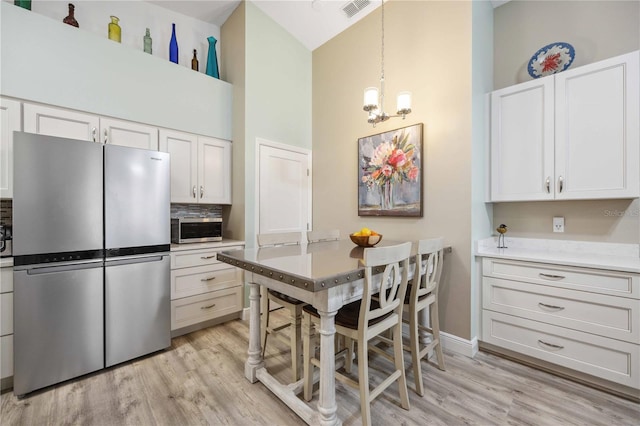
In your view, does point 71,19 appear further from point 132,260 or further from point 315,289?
point 315,289

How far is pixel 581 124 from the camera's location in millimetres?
2008

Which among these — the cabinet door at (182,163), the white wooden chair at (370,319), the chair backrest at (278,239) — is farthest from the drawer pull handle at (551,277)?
the cabinet door at (182,163)

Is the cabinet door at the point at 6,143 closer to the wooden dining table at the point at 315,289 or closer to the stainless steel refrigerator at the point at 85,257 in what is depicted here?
the stainless steel refrigerator at the point at 85,257

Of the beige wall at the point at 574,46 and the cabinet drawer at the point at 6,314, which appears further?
the beige wall at the point at 574,46

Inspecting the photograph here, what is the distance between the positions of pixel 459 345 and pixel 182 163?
10.5ft

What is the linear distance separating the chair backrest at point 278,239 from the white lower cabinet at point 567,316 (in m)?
1.65

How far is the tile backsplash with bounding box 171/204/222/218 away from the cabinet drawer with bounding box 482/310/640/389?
3057mm

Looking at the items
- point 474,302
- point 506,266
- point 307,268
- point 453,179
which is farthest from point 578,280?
point 307,268

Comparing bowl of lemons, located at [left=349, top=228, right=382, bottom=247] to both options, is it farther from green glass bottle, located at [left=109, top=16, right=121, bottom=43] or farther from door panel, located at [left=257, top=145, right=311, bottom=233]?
green glass bottle, located at [left=109, top=16, right=121, bottom=43]

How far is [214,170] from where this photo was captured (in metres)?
3.09

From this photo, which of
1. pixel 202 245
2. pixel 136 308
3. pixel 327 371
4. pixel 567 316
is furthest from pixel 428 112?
pixel 136 308

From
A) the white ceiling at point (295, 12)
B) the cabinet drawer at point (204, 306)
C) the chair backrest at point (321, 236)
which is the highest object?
the white ceiling at point (295, 12)

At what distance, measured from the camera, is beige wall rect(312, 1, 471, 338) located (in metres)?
2.26

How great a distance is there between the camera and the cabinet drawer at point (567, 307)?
169 centimetres
